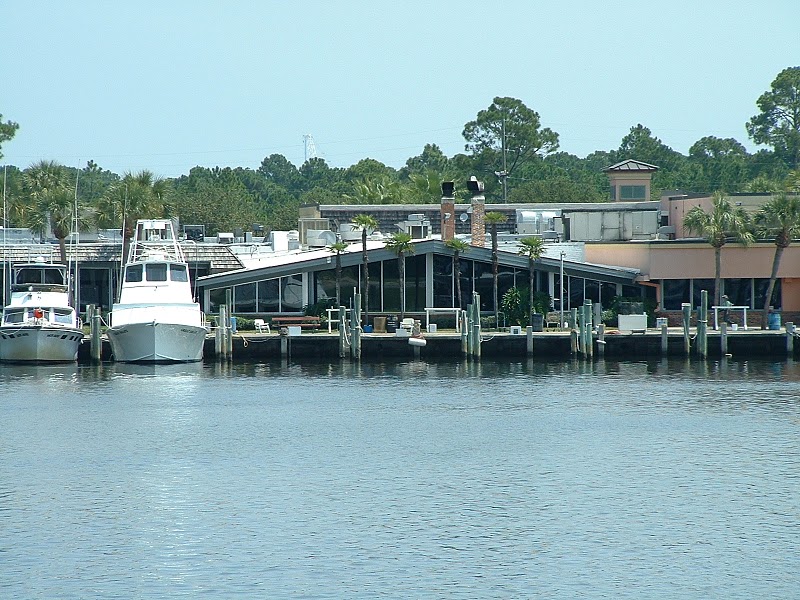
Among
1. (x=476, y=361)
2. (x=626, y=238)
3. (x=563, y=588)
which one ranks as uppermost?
(x=626, y=238)

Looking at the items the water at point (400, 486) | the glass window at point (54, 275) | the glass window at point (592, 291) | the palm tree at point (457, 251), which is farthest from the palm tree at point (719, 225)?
the glass window at point (54, 275)

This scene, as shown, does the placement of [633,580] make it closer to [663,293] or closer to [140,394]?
[140,394]

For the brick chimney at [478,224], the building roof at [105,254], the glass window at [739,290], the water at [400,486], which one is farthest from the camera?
the brick chimney at [478,224]

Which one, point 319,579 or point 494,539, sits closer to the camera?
point 319,579

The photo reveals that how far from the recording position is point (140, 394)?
49.8 meters

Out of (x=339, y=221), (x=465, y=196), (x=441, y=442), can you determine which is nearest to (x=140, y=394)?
(x=441, y=442)

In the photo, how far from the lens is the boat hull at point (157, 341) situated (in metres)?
57.2

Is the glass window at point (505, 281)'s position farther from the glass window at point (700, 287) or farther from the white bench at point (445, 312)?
the glass window at point (700, 287)

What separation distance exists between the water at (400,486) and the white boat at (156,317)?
3.41 metres

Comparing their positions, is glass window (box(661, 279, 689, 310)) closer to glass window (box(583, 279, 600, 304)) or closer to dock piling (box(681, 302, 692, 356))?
glass window (box(583, 279, 600, 304))

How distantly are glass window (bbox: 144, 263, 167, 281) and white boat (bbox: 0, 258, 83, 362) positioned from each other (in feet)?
12.3

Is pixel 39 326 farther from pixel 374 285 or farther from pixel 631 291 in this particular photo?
pixel 631 291

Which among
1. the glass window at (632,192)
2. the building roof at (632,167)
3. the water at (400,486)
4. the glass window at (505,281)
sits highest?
the building roof at (632,167)

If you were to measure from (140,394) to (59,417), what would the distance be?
5.36 metres
